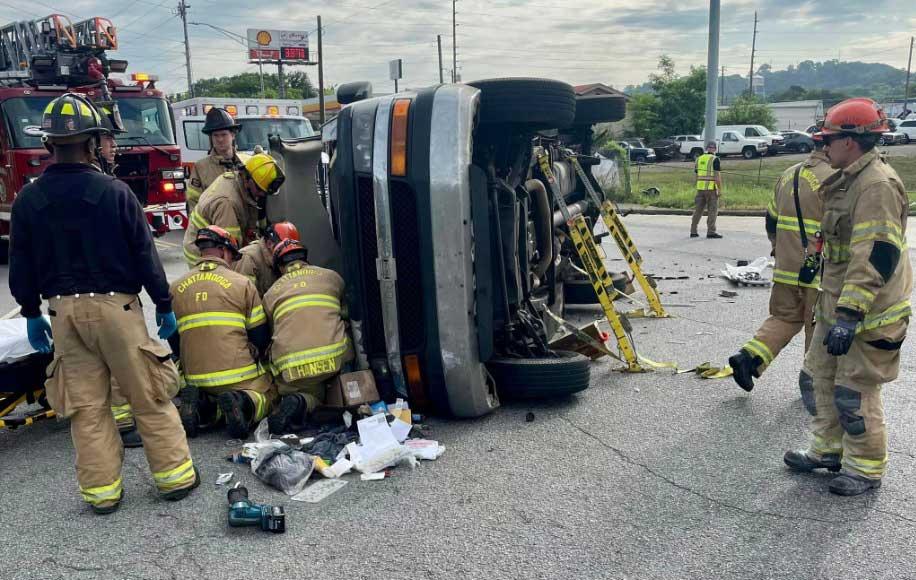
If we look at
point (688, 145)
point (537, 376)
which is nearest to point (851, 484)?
point (537, 376)

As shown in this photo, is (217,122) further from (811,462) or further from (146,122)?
(146,122)

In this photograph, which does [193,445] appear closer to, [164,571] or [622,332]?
[164,571]

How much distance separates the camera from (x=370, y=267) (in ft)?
14.8

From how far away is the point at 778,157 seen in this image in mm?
37156

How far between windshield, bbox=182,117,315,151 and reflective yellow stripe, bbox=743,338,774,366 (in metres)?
11.2

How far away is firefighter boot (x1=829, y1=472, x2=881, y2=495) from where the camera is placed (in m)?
3.54

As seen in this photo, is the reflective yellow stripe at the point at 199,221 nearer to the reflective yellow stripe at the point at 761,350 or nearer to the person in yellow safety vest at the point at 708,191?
the reflective yellow stripe at the point at 761,350

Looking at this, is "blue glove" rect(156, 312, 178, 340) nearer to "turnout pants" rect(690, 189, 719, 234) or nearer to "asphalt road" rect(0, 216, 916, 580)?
"asphalt road" rect(0, 216, 916, 580)

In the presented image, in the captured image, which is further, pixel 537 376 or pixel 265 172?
pixel 265 172

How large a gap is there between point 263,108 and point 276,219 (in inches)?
411

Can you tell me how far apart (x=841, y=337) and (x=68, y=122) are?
11.8 ft

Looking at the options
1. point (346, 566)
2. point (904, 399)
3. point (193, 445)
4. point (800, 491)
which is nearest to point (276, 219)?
point (193, 445)

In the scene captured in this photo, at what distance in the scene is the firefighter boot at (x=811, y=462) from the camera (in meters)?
3.78

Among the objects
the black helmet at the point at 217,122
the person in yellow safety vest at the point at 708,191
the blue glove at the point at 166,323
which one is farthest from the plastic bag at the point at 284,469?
the person in yellow safety vest at the point at 708,191
